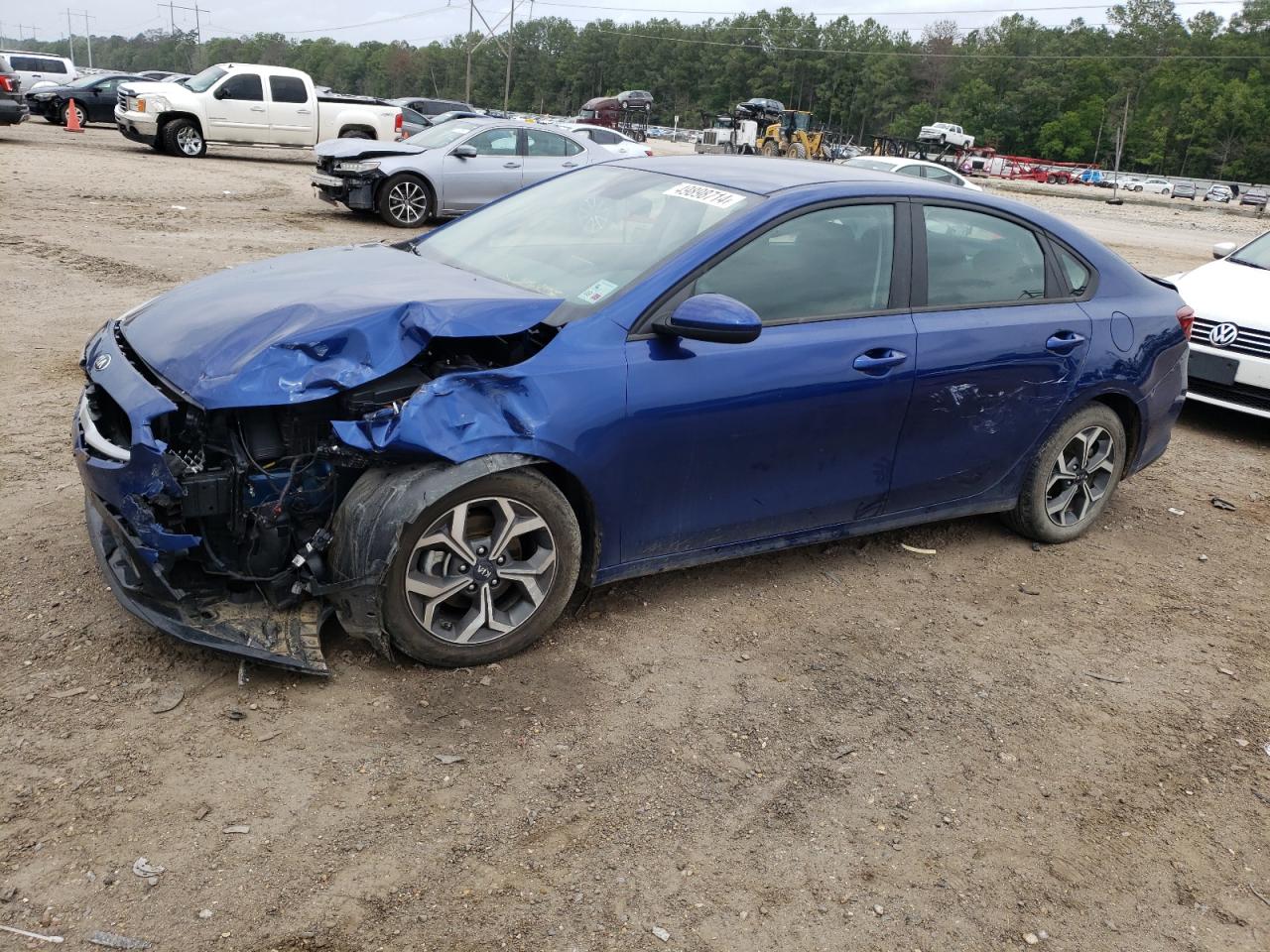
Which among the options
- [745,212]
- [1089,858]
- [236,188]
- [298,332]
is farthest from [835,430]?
[236,188]

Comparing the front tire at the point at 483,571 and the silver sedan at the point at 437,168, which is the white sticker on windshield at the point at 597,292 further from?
the silver sedan at the point at 437,168

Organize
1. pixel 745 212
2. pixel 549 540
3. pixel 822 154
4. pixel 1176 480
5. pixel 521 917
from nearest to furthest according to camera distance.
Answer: pixel 521 917, pixel 549 540, pixel 745 212, pixel 1176 480, pixel 822 154

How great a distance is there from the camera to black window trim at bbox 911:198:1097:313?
4434 millimetres

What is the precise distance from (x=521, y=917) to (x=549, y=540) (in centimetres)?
135

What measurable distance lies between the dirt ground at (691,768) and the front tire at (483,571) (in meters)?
0.14

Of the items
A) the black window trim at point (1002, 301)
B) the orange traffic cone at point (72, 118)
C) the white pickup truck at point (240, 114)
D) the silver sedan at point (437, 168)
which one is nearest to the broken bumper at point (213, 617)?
the black window trim at point (1002, 301)

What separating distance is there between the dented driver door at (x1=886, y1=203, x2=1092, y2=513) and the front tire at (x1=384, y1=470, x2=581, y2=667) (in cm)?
158

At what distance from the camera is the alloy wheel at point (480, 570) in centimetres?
352

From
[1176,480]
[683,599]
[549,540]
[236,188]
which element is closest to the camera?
[549,540]

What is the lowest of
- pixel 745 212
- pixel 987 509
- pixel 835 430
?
pixel 987 509

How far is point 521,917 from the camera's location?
8.77 feet

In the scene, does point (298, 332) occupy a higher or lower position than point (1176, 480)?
higher

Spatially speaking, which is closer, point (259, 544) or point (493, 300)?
Result: point (259, 544)

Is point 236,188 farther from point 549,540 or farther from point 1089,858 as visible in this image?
point 1089,858
